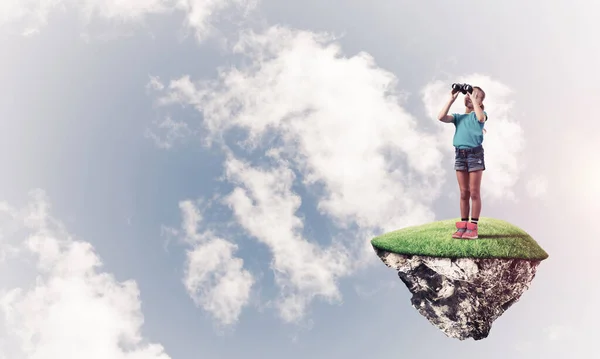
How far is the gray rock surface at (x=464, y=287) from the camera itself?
36.8 feet

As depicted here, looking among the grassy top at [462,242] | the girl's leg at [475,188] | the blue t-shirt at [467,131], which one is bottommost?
the grassy top at [462,242]

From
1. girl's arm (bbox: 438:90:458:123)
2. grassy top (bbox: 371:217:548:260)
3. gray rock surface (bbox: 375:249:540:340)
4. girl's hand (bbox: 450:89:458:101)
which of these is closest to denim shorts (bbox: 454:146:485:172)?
girl's arm (bbox: 438:90:458:123)

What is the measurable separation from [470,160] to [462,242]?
180 centimetres

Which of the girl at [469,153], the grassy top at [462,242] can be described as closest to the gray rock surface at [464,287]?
the grassy top at [462,242]

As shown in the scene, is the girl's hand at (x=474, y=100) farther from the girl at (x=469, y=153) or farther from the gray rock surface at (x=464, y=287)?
the gray rock surface at (x=464, y=287)

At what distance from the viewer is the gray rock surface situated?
36.8 ft

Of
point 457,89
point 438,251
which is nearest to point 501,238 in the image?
point 438,251

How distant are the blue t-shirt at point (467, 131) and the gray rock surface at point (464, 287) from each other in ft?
8.30

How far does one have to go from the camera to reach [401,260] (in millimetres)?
11961

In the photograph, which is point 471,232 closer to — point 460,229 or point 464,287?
point 460,229

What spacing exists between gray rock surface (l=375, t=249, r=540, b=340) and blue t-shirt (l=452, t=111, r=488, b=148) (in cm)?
253

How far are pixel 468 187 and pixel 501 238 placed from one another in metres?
1.42

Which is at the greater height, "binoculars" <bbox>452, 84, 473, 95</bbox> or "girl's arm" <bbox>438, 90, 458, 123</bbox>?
"binoculars" <bbox>452, 84, 473, 95</bbox>

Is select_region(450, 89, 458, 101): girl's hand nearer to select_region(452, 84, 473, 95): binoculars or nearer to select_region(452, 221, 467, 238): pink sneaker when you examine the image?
select_region(452, 84, 473, 95): binoculars
